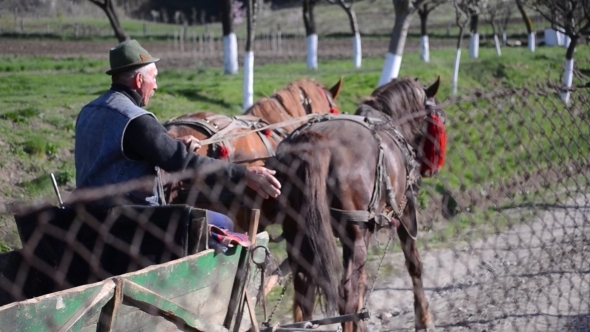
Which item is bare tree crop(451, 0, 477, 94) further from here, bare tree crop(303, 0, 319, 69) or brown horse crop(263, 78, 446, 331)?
brown horse crop(263, 78, 446, 331)

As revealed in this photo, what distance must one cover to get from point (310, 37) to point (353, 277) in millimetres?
19186

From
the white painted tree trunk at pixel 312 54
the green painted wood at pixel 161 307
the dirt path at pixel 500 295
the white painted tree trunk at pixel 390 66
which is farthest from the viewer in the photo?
the white painted tree trunk at pixel 312 54

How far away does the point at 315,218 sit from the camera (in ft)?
16.5

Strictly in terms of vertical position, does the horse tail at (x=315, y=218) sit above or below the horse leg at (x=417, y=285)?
above

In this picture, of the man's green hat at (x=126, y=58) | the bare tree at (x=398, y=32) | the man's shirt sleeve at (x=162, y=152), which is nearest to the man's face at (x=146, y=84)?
the man's green hat at (x=126, y=58)

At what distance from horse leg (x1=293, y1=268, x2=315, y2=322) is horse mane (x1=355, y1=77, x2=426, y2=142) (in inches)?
67.9

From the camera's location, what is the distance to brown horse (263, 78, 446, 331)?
199 inches

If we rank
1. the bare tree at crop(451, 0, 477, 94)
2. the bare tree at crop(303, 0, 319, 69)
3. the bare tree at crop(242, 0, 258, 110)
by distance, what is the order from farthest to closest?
the bare tree at crop(303, 0, 319, 69) < the bare tree at crop(451, 0, 477, 94) < the bare tree at crop(242, 0, 258, 110)

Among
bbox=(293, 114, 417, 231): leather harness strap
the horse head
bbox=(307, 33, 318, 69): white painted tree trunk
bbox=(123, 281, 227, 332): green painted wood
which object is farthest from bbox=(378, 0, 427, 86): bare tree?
bbox=(123, 281, 227, 332): green painted wood

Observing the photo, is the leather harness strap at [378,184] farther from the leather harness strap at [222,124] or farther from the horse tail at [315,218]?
the leather harness strap at [222,124]

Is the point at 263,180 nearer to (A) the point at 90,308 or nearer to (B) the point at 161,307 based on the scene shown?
(B) the point at 161,307

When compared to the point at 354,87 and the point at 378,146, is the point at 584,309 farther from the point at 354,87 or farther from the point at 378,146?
the point at 354,87

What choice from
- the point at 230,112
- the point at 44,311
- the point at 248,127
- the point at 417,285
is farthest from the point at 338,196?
the point at 230,112

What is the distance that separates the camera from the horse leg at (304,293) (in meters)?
5.14
